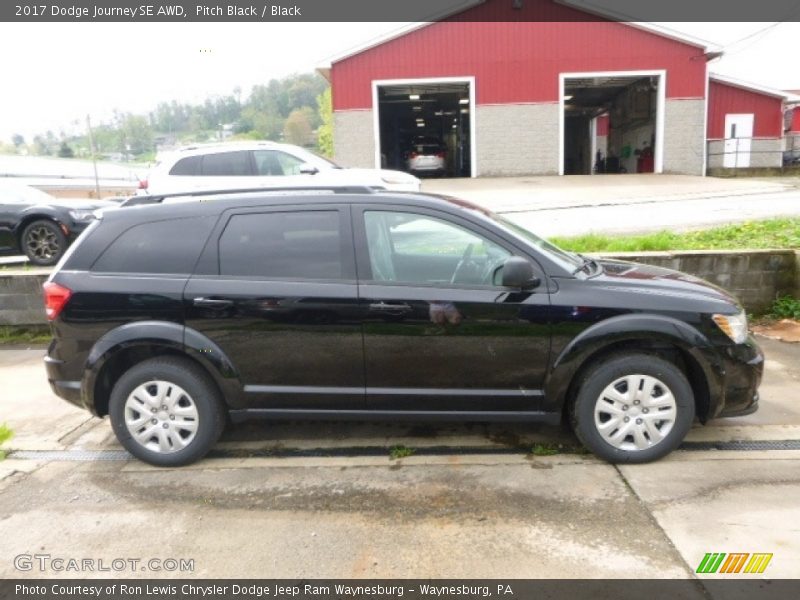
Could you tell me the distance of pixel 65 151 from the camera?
203 feet

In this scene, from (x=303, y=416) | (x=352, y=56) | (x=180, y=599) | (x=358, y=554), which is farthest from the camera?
(x=352, y=56)

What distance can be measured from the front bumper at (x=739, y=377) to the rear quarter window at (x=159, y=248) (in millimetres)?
3367

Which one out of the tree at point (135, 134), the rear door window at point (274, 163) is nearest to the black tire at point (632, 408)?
the rear door window at point (274, 163)

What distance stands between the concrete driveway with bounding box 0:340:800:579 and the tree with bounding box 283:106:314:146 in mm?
28976

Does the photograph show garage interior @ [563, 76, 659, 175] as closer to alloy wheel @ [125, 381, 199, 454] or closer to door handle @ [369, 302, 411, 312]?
door handle @ [369, 302, 411, 312]

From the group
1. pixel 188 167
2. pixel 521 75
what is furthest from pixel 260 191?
pixel 521 75

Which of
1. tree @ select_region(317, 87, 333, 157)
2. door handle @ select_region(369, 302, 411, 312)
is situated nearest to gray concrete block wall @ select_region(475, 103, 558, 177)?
door handle @ select_region(369, 302, 411, 312)

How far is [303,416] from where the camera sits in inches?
160

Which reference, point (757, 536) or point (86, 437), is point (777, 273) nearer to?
Result: point (757, 536)

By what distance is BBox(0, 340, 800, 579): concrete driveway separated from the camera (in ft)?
9.96

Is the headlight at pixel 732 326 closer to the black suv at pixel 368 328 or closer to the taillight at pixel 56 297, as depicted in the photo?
the black suv at pixel 368 328

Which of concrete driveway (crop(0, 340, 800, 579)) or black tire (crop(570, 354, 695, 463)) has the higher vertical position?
black tire (crop(570, 354, 695, 463))

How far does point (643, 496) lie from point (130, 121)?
46.1 m

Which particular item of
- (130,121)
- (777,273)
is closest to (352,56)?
(777,273)
